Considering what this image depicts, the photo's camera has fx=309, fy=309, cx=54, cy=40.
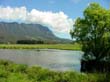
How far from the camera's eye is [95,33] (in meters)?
57.7

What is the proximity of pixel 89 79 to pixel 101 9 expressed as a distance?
30.7 meters

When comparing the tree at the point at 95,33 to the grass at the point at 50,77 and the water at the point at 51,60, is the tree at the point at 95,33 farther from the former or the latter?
the grass at the point at 50,77

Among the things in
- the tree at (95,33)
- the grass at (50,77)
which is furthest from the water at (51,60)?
the grass at (50,77)

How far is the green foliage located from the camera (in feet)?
187

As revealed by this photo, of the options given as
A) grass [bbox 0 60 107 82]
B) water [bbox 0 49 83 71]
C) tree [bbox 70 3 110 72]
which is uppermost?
tree [bbox 70 3 110 72]

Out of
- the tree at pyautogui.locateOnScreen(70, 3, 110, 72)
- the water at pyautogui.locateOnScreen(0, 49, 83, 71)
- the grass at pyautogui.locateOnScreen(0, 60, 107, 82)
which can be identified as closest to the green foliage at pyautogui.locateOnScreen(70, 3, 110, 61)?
the tree at pyautogui.locateOnScreen(70, 3, 110, 72)

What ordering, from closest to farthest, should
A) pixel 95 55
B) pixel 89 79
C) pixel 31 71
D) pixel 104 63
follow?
1. pixel 89 79
2. pixel 31 71
3. pixel 104 63
4. pixel 95 55

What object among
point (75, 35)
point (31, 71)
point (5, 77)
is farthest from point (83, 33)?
point (5, 77)

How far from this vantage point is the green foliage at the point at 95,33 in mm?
57125

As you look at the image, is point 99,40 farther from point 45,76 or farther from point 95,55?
point 45,76

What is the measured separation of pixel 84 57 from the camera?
58188 millimetres

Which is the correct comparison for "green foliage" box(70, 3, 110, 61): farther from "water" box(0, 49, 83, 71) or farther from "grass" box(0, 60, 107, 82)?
"grass" box(0, 60, 107, 82)

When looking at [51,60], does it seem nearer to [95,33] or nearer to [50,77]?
[95,33]

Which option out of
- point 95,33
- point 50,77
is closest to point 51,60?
point 95,33
